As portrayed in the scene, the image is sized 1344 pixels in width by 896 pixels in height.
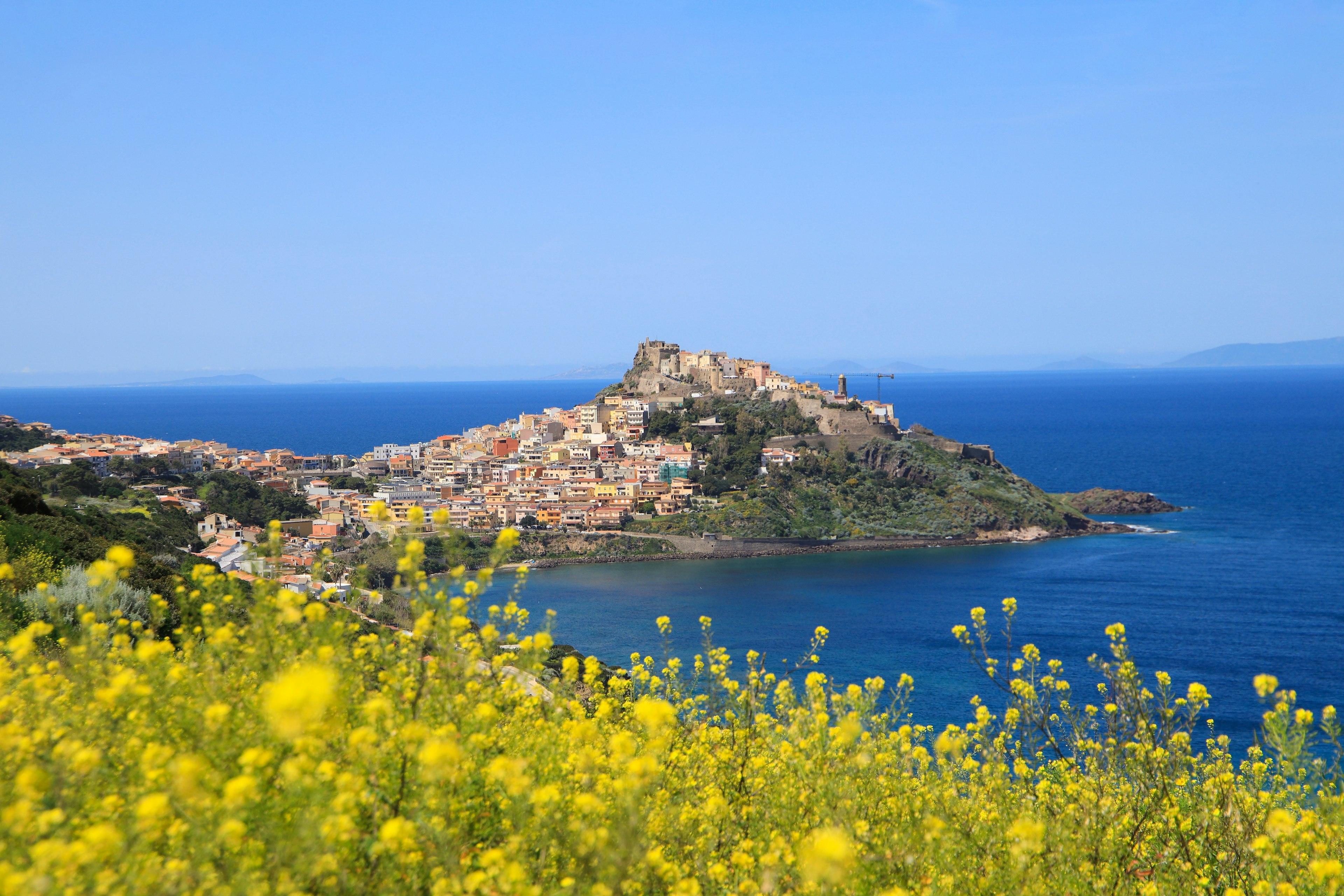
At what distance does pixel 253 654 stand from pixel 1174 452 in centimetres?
8981

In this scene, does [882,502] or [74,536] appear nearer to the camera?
[74,536]

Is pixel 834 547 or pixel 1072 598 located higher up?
pixel 1072 598

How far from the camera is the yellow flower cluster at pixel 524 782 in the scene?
263 centimetres

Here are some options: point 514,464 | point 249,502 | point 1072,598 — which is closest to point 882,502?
point 1072,598

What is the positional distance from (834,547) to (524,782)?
161 feet

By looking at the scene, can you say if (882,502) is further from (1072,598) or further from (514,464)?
(514,464)

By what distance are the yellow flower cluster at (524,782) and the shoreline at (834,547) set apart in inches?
1639

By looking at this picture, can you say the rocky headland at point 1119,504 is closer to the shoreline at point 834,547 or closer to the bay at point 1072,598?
the bay at point 1072,598

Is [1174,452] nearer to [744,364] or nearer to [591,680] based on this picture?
[744,364]

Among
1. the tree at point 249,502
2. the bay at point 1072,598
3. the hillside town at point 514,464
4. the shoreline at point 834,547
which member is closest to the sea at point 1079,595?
the bay at point 1072,598

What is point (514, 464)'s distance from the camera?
6266cm

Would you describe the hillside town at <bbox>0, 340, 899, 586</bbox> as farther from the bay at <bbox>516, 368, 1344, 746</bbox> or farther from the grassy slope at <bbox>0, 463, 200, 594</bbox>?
the grassy slope at <bbox>0, 463, 200, 594</bbox>

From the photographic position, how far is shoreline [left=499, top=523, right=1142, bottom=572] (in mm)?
46938

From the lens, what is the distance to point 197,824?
8.06ft
